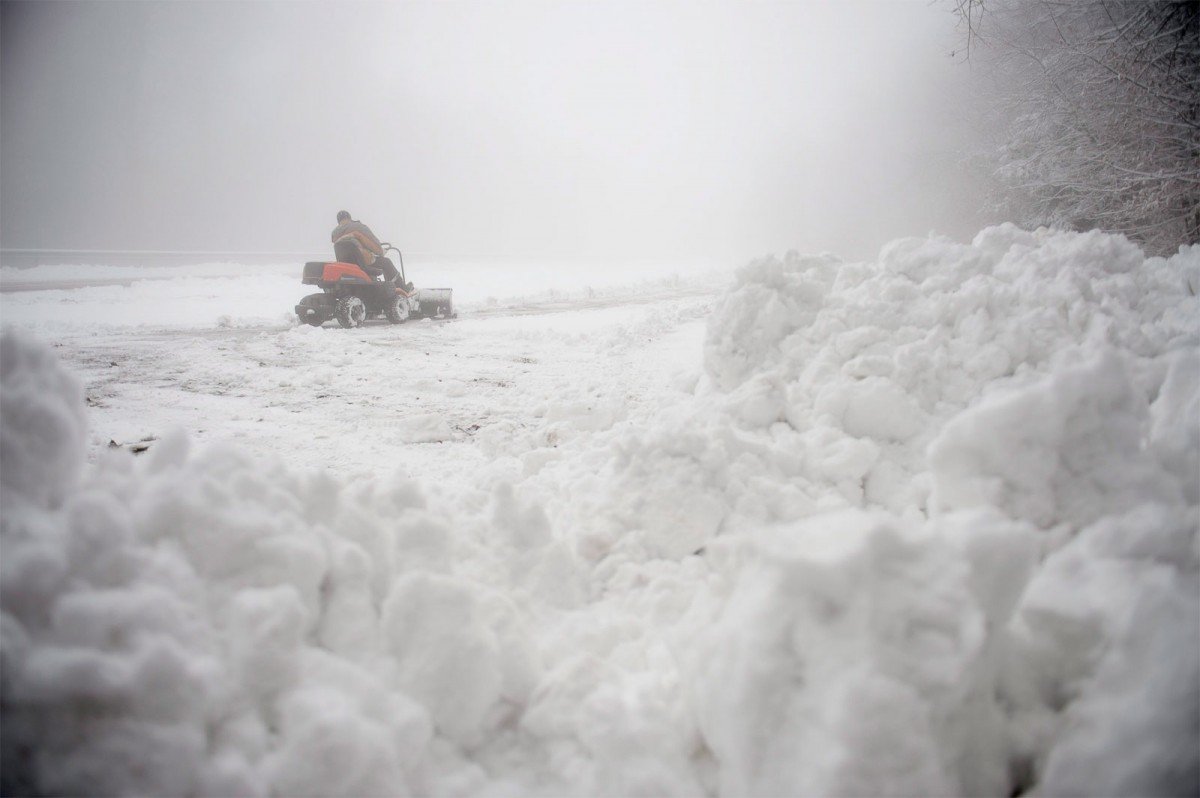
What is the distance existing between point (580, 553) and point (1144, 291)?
14.4 feet

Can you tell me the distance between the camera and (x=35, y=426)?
1270 millimetres

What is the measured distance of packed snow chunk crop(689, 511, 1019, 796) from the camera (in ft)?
3.15

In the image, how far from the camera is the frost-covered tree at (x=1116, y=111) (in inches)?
196

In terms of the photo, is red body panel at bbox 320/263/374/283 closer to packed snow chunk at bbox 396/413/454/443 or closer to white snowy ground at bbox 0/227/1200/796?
packed snow chunk at bbox 396/413/454/443

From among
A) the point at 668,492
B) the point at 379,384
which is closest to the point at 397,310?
the point at 379,384

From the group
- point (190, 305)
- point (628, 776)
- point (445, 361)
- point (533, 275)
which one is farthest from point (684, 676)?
point (533, 275)

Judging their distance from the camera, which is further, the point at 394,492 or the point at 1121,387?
the point at 394,492

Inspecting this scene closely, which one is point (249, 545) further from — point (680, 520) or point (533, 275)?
point (533, 275)

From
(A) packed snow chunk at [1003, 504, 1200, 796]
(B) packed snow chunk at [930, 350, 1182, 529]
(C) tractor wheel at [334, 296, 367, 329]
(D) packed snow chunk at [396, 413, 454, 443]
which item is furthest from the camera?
(C) tractor wheel at [334, 296, 367, 329]

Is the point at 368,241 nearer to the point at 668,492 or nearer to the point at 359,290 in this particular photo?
the point at 359,290

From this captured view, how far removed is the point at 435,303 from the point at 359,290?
155cm

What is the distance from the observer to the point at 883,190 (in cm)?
2767

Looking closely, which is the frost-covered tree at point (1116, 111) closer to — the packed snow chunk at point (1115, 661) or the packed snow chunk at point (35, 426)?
the packed snow chunk at point (1115, 661)

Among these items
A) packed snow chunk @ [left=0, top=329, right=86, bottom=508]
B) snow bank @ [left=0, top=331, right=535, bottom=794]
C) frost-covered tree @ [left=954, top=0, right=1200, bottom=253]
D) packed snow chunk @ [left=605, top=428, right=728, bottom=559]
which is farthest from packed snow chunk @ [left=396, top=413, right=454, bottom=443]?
frost-covered tree @ [left=954, top=0, right=1200, bottom=253]
